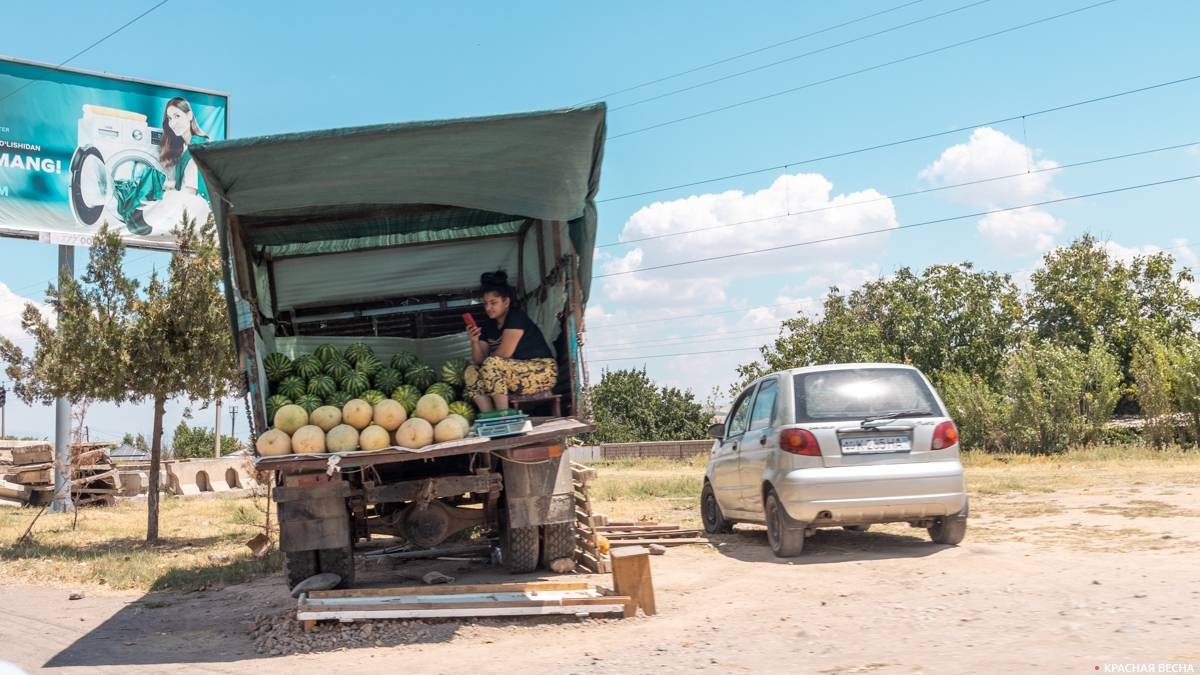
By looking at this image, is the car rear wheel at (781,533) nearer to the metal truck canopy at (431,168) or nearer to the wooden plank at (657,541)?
the wooden plank at (657,541)

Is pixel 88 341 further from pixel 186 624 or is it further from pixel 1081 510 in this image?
pixel 1081 510

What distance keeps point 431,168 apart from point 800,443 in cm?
377

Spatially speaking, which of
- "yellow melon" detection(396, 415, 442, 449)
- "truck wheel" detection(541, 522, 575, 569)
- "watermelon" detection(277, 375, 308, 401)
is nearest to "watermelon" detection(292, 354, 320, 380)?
"watermelon" detection(277, 375, 308, 401)

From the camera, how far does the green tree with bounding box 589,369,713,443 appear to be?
216 ft

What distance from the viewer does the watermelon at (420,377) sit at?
793 centimetres

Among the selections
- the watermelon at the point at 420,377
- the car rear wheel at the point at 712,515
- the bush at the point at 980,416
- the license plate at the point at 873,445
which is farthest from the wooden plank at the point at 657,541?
the bush at the point at 980,416

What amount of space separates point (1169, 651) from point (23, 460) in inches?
981

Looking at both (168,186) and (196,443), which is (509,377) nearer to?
(168,186)

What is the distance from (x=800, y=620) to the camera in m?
5.87

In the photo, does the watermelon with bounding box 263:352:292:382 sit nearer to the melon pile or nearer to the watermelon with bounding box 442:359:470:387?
the melon pile

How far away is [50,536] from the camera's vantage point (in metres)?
15.0

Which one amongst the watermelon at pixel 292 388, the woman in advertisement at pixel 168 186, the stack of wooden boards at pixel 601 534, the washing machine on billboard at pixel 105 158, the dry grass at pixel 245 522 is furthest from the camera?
the woman in advertisement at pixel 168 186

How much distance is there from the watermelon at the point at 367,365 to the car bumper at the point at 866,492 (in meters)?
3.57

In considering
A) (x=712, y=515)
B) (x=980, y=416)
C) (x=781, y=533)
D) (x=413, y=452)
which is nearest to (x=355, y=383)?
(x=413, y=452)
